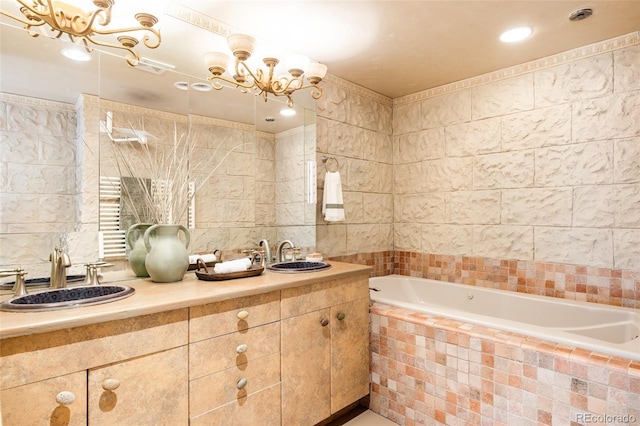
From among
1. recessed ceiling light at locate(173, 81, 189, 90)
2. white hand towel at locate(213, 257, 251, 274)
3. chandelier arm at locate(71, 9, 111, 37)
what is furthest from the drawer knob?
recessed ceiling light at locate(173, 81, 189, 90)

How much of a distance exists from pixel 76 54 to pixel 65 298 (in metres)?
1.15

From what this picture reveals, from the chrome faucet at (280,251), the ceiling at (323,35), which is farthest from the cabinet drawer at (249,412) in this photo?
the ceiling at (323,35)

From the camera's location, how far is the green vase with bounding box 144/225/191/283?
67.6 inches

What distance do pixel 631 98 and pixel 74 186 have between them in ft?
11.1

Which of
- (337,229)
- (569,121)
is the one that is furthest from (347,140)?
(569,121)

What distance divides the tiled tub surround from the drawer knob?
1679mm

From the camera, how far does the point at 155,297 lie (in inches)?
55.1

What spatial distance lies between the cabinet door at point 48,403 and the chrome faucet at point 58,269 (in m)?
0.59

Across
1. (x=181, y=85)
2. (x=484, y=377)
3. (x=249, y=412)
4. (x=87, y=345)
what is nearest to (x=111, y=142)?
(x=181, y=85)

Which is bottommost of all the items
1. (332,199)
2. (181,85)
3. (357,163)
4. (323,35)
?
(332,199)

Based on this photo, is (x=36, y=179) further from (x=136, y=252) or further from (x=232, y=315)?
(x=232, y=315)

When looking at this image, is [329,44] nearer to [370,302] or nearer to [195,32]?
[195,32]

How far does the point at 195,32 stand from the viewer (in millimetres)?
2031

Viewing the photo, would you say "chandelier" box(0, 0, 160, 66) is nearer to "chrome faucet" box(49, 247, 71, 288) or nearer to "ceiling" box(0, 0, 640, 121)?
"ceiling" box(0, 0, 640, 121)
